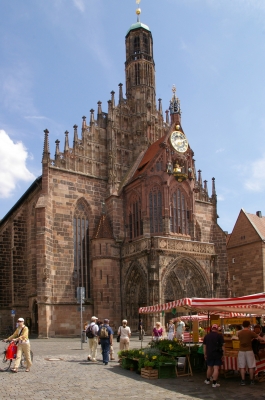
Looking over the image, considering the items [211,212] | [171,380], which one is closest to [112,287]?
[211,212]

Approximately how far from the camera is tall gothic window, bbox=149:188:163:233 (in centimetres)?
3378

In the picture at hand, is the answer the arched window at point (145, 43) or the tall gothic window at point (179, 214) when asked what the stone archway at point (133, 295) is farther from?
the arched window at point (145, 43)

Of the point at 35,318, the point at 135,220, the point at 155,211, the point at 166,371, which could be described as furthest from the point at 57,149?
the point at 166,371

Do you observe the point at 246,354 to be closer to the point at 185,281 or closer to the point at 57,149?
the point at 185,281

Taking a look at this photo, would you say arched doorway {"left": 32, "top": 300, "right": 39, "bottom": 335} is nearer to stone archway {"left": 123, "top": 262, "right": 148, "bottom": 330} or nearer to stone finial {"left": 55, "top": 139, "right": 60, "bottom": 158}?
stone archway {"left": 123, "top": 262, "right": 148, "bottom": 330}

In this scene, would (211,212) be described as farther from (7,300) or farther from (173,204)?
(7,300)

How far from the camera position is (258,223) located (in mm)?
46594

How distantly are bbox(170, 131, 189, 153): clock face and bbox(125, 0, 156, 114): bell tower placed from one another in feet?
16.8

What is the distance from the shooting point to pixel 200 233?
36.9 metres

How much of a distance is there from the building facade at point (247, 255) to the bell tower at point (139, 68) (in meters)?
14.7

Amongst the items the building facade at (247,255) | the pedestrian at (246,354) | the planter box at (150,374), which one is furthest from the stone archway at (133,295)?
the pedestrian at (246,354)

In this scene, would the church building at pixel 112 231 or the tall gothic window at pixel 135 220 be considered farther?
the tall gothic window at pixel 135 220

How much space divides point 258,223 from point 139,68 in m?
18.5

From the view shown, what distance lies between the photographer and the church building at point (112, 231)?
32062mm
